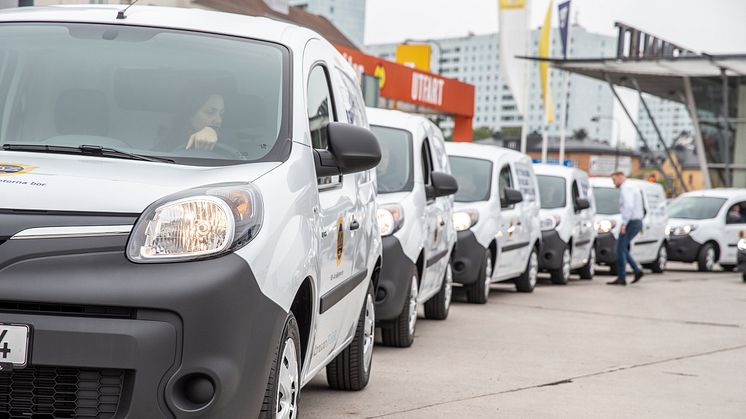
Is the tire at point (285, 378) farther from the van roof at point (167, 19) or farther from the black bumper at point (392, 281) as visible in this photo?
the black bumper at point (392, 281)

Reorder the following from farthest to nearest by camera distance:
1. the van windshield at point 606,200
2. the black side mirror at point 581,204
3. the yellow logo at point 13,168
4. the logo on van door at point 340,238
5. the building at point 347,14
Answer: the building at point 347,14 → the van windshield at point 606,200 → the black side mirror at point 581,204 → the logo on van door at point 340,238 → the yellow logo at point 13,168

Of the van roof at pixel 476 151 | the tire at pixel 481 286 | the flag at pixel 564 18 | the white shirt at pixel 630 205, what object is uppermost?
the flag at pixel 564 18

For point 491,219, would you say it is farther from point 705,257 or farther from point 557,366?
point 705,257

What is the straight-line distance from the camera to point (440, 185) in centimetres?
1053

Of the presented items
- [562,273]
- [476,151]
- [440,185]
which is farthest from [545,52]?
[440,185]

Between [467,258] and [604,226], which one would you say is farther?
[604,226]

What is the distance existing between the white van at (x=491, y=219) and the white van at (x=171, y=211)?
7519 millimetres

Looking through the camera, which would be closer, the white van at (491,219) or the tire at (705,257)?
the white van at (491,219)

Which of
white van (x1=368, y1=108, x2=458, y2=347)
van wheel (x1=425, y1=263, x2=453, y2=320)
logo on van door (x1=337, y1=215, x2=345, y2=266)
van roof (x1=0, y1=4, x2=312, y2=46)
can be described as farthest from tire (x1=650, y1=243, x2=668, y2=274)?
van roof (x1=0, y1=4, x2=312, y2=46)

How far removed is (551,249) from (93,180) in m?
15.5

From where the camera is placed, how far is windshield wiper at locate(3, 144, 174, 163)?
4570mm

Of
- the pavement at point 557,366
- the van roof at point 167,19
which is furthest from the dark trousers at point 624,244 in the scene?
the van roof at point 167,19

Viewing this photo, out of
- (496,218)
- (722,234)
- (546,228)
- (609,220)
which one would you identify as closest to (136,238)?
(496,218)

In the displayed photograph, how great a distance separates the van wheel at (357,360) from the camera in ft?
22.8
